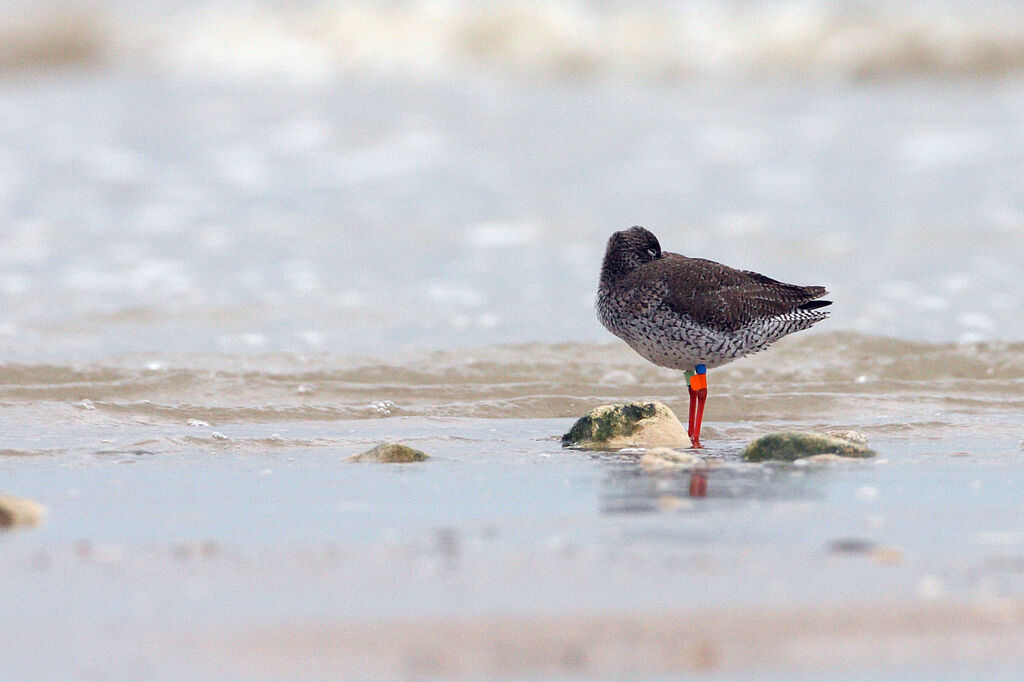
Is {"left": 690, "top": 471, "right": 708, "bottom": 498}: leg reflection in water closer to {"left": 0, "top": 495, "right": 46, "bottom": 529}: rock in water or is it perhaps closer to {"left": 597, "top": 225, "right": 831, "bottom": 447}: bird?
{"left": 597, "top": 225, "right": 831, "bottom": 447}: bird

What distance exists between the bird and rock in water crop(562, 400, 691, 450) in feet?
0.83

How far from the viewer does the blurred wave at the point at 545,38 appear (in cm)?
2270

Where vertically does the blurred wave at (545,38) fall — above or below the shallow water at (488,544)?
above

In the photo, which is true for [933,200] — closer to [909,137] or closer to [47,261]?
[909,137]

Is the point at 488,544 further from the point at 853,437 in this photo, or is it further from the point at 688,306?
the point at 688,306

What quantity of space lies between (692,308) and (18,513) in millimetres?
3599

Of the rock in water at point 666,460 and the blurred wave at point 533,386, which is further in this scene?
the blurred wave at point 533,386

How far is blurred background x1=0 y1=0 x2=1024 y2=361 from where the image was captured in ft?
37.6

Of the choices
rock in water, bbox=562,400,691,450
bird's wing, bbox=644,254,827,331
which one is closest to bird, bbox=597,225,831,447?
bird's wing, bbox=644,254,827,331

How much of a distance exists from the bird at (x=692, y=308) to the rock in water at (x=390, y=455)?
1.53 m

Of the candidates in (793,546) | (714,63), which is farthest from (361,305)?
(714,63)

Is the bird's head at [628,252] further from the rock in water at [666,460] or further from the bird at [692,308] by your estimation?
the rock in water at [666,460]

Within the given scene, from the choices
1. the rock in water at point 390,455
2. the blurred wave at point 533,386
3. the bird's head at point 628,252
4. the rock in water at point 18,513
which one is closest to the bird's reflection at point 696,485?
the rock in water at point 390,455

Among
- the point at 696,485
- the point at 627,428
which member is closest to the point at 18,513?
the point at 696,485
